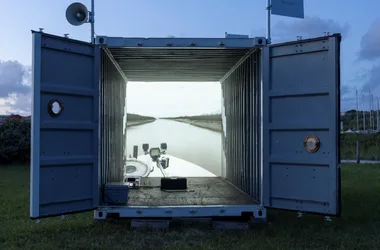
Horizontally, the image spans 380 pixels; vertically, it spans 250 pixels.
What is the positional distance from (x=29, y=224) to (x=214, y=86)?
18.5 ft

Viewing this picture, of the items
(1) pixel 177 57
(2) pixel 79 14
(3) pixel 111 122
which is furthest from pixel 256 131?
(2) pixel 79 14

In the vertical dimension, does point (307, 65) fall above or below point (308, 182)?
above

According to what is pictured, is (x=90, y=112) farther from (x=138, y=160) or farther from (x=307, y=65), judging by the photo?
(x=138, y=160)

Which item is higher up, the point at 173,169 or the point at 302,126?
the point at 302,126

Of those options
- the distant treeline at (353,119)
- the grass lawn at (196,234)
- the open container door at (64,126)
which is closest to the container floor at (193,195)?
the grass lawn at (196,234)

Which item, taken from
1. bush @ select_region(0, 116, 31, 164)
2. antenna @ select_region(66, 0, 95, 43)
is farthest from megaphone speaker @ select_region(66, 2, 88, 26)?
bush @ select_region(0, 116, 31, 164)

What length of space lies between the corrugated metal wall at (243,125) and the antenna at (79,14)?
2.61 meters

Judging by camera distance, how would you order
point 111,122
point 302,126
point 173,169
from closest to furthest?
1. point 302,126
2. point 111,122
3. point 173,169

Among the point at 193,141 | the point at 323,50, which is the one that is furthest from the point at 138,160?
the point at 323,50

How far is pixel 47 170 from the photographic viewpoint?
212 inches

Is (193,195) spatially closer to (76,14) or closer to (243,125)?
(243,125)

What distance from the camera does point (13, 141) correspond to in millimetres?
18125

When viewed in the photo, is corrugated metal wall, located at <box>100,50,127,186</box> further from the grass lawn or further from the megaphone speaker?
the grass lawn

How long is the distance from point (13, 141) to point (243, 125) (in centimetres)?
1351
